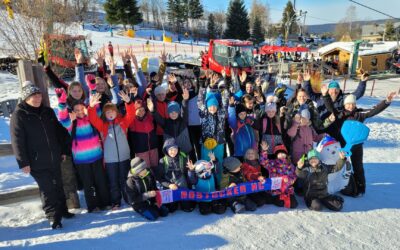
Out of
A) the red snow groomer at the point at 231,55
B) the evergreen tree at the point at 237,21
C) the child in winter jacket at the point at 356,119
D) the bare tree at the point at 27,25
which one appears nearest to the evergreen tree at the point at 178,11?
the evergreen tree at the point at 237,21

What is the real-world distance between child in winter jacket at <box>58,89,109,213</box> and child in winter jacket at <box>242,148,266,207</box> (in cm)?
192

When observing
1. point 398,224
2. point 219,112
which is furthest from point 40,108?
point 398,224

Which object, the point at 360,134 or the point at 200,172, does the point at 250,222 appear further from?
the point at 360,134

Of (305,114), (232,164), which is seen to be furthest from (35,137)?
(305,114)

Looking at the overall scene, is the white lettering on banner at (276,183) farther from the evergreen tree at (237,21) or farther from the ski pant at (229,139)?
the evergreen tree at (237,21)

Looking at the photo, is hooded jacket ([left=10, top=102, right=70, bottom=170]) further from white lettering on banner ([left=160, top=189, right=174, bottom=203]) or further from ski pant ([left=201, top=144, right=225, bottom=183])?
ski pant ([left=201, top=144, right=225, bottom=183])

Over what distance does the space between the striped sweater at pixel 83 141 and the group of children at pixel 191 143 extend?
1 cm

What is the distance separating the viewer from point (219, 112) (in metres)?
4.38

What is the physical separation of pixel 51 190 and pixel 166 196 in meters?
1.32

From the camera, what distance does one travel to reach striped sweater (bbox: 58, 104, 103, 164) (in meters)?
3.59

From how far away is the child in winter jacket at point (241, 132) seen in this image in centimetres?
442

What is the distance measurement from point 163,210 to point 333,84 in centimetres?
328

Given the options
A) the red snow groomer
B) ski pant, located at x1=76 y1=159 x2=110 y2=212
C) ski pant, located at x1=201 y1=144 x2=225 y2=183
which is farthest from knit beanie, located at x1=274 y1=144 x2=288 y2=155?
the red snow groomer

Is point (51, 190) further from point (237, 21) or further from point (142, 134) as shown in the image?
point (237, 21)
